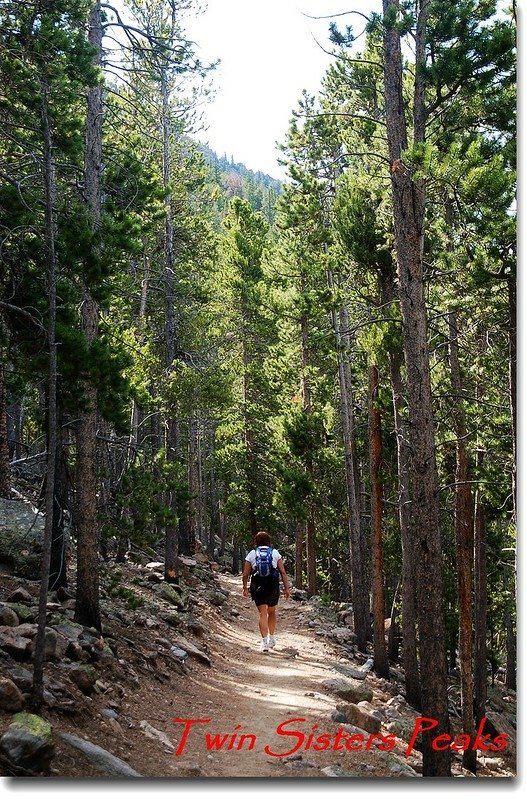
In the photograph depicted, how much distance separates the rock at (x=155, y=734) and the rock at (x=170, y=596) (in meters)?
6.92

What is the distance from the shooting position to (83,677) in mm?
5977

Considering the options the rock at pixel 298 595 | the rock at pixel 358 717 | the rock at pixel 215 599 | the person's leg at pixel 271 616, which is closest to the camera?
→ the rock at pixel 358 717

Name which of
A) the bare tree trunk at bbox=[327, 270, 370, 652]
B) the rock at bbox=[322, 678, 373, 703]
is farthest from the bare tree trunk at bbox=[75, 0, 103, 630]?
the bare tree trunk at bbox=[327, 270, 370, 652]

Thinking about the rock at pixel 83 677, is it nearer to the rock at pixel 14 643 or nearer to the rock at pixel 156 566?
the rock at pixel 14 643

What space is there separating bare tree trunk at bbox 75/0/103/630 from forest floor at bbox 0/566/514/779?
687 millimetres

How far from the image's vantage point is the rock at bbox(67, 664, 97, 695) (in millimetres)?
5941

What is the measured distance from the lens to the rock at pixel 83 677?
234 inches

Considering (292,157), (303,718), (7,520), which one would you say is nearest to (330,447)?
(292,157)

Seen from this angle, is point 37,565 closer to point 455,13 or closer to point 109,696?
point 109,696

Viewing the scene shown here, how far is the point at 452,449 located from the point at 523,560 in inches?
316

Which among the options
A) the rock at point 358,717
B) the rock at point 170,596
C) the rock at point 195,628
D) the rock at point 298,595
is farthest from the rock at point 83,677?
the rock at point 298,595

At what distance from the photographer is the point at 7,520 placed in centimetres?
947

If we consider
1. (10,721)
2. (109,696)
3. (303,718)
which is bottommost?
(303,718)

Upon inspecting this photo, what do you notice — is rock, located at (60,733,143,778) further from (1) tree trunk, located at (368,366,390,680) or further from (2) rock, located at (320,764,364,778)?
(1) tree trunk, located at (368,366,390,680)
